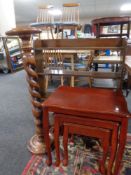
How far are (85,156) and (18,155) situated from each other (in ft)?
1.90

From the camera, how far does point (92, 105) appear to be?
3.15 ft

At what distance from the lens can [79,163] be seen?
124cm

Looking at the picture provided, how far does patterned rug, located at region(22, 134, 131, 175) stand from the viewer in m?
1.17

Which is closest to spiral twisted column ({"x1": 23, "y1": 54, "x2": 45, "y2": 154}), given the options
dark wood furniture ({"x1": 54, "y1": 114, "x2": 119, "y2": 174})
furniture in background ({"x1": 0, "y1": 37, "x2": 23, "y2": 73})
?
dark wood furniture ({"x1": 54, "y1": 114, "x2": 119, "y2": 174})

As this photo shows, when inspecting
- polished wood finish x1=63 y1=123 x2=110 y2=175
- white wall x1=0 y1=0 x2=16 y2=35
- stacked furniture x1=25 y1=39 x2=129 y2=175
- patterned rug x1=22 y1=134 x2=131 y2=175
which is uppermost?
white wall x1=0 y1=0 x2=16 y2=35

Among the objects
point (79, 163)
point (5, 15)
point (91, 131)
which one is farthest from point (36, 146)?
point (5, 15)

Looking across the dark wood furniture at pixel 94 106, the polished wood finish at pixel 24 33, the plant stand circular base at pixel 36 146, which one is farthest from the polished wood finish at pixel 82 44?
the plant stand circular base at pixel 36 146

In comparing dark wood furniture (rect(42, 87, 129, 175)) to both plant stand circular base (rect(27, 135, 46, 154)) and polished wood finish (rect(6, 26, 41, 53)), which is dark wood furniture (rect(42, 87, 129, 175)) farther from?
polished wood finish (rect(6, 26, 41, 53))

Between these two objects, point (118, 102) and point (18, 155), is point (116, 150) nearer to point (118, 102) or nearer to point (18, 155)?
point (118, 102)

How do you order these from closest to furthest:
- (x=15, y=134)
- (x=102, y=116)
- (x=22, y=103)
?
(x=102, y=116) < (x=15, y=134) < (x=22, y=103)

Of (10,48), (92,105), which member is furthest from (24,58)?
(10,48)

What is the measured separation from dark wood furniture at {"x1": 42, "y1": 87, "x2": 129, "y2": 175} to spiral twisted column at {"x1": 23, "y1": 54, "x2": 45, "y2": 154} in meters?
0.20

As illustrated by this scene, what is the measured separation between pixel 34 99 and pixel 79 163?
2.07 feet

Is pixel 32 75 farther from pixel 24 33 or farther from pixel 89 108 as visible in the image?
pixel 89 108
